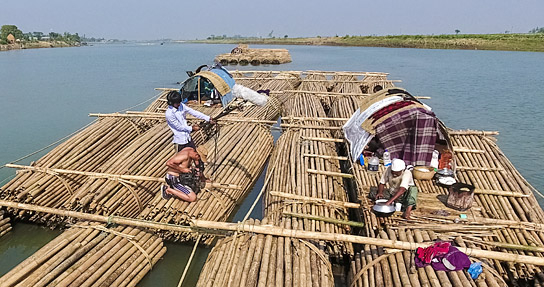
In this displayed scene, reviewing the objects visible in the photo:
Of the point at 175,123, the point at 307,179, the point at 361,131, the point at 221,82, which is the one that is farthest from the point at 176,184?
the point at 221,82

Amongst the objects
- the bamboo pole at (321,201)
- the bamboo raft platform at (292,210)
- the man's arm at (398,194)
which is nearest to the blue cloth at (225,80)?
the bamboo raft platform at (292,210)

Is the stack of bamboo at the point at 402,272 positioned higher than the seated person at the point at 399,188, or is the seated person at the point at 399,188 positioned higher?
the seated person at the point at 399,188

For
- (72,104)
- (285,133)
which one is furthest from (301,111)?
(72,104)

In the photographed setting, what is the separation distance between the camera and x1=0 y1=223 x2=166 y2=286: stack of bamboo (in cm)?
488

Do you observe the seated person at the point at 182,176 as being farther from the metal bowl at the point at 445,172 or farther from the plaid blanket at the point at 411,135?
the metal bowl at the point at 445,172

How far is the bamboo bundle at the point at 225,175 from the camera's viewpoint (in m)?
6.44

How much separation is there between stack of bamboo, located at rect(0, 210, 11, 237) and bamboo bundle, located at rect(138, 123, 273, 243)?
323cm

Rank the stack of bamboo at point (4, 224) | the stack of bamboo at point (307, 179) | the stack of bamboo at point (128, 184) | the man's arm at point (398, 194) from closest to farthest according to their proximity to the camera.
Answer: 1. the man's arm at point (398, 194)
2. the stack of bamboo at point (307, 179)
3. the stack of bamboo at point (128, 184)
4. the stack of bamboo at point (4, 224)

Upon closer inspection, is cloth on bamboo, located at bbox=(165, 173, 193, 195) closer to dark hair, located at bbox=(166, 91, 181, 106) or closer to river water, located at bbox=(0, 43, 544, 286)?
river water, located at bbox=(0, 43, 544, 286)

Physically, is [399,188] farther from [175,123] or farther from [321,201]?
[175,123]

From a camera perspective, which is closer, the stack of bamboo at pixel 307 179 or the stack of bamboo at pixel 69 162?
the stack of bamboo at pixel 307 179

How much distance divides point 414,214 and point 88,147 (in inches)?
335

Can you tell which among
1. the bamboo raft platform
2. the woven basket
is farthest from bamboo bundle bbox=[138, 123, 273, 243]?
the woven basket

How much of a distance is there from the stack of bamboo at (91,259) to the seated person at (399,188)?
4.58 meters
